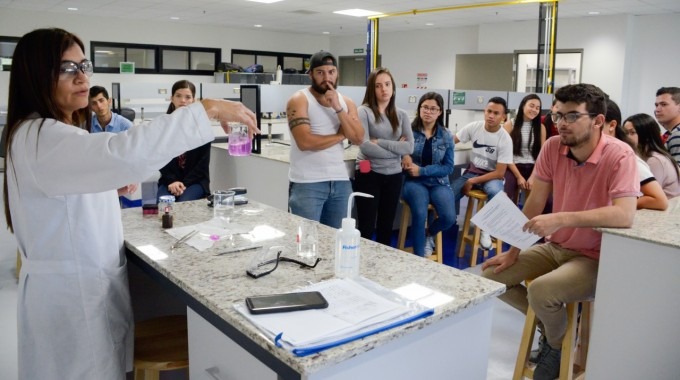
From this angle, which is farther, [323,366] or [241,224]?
[241,224]

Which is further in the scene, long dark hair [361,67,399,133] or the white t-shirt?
the white t-shirt

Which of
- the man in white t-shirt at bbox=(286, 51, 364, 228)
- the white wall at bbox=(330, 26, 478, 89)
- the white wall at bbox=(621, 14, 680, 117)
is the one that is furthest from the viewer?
the white wall at bbox=(330, 26, 478, 89)

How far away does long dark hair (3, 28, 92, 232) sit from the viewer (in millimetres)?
1285

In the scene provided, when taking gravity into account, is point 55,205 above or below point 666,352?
above

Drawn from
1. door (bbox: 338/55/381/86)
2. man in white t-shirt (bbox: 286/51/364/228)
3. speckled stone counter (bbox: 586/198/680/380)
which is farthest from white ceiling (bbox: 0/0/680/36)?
speckled stone counter (bbox: 586/198/680/380)

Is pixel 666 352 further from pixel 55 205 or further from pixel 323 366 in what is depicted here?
pixel 55 205

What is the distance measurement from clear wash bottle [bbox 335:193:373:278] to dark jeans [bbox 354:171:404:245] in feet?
6.11

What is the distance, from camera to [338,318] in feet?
3.65

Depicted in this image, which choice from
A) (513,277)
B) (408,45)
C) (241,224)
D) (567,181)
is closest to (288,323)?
(241,224)

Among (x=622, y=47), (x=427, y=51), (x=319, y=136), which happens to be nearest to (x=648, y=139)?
(x=319, y=136)

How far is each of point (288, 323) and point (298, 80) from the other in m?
7.87

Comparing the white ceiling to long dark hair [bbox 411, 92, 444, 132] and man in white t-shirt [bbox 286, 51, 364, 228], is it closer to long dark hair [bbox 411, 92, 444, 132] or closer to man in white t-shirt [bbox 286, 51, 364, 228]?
long dark hair [bbox 411, 92, 444, 132]

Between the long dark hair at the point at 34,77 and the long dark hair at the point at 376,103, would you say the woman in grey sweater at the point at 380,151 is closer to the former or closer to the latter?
the long dark hair at the point at 376,103

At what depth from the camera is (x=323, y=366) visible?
98 centimetres
